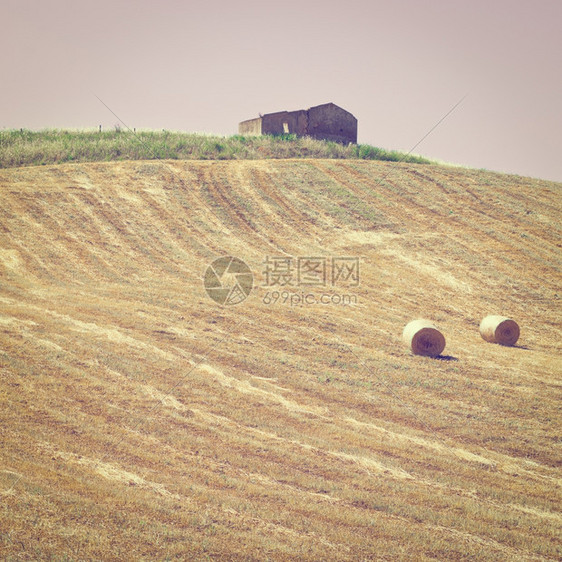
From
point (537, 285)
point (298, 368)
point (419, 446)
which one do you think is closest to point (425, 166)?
point (537, 285)

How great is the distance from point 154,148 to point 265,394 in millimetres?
27046

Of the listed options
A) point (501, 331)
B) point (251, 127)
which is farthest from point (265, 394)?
point (251, 127)

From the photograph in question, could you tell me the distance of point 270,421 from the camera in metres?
8.73

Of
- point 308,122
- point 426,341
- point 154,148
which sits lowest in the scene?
point 426,341

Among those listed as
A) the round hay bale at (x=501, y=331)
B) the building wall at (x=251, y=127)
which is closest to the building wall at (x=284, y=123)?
the building wall at (x=251, y=127)

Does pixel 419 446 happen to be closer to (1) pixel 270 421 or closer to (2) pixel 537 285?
(1) pixel 270 421

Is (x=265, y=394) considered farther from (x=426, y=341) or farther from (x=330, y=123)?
(x=330, y=123)

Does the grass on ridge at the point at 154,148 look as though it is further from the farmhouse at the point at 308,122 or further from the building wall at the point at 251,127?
the building wall at the point at 251,127

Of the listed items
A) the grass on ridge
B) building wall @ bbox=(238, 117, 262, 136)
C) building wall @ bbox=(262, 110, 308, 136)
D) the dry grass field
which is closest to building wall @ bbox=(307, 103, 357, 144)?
building wall @ bbox=(262, 110, 308, 136)

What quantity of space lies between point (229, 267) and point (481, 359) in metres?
10.4

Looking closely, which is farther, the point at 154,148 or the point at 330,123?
the point at 330,123

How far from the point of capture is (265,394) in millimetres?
9766

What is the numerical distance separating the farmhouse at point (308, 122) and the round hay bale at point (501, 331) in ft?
88.6

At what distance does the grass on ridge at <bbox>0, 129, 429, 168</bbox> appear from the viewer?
30188mm
